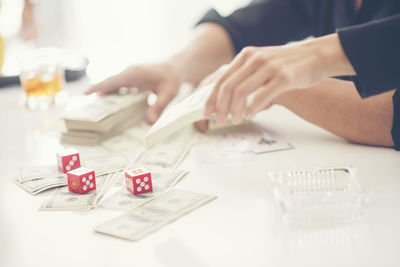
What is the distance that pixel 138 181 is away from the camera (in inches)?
35.1

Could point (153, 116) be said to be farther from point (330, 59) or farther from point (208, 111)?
point (330, 59)

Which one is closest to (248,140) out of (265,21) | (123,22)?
(265,21)

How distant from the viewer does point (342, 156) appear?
3.52 ft

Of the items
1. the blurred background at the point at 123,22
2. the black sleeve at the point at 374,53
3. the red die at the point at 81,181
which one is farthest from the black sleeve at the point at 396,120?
the blurred background at the point at 123,22

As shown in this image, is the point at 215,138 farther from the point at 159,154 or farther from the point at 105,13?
the point at 105,13

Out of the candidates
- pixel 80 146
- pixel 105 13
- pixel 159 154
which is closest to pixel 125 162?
pixel 159 154

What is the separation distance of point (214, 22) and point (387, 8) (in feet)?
1.87

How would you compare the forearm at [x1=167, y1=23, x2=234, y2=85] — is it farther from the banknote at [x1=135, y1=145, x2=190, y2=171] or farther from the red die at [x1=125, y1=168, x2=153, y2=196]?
the red die at [x1=125, y1=168, x2=153, y2=196]

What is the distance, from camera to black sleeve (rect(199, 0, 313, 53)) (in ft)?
5.29

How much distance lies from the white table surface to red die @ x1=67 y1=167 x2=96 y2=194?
0.06m

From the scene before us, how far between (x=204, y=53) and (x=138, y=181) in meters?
0.80

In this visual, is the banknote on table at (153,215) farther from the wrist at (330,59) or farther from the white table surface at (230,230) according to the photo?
the wrist at (330,59)

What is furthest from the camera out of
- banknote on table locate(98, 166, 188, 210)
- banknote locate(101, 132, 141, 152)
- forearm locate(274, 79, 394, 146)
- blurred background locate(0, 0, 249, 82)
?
blurred background locate(0, 0, 249, 82)

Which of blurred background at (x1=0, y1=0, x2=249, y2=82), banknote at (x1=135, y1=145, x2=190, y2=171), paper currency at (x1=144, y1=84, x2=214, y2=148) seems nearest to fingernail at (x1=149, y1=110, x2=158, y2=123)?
→ banknote at (x1=135, y1=145, x2=190, y2=171)
